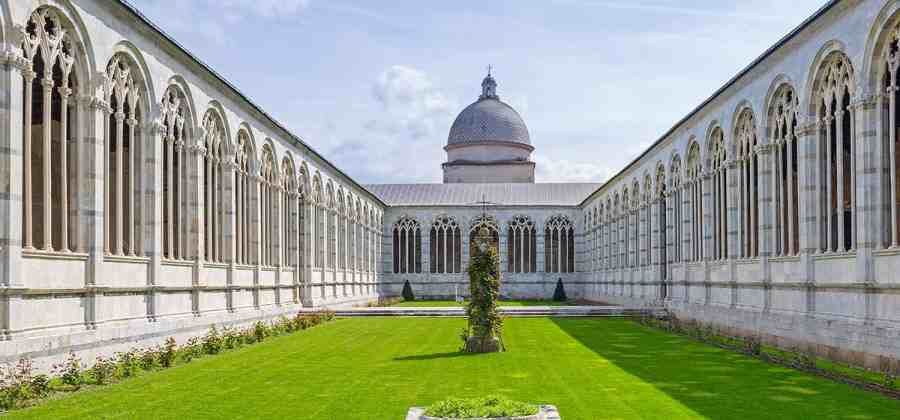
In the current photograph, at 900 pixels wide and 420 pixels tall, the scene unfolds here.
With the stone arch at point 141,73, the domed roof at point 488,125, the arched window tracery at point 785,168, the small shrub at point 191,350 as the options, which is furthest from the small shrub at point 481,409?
the domed roof at point 488,125

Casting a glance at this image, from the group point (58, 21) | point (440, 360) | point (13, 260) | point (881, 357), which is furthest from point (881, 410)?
point (58, 21)

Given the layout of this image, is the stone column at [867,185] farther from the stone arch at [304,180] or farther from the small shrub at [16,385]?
the stone arch at [304,180]

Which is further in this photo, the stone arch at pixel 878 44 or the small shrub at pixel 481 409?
the stone arch at pixel 878 44

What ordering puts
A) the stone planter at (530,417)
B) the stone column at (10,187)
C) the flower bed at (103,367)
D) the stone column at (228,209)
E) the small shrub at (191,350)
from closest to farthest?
the stone planter at (530,417) → the flower bed at (103,367) → the stone column at (10,187) → the small shrub at (191,350) → the stone column at (228,209)

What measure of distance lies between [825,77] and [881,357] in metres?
7.86

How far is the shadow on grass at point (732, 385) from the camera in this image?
48.9 feet

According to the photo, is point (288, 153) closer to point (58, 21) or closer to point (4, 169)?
point (58, 21)

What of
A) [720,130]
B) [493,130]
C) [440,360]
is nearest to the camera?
[440,360]

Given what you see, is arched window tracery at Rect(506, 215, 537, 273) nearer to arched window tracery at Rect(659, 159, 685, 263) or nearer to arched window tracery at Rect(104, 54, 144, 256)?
arched window tracery at Rect(659, 159, 685, 263)

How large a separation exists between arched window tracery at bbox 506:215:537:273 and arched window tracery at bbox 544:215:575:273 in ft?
3.42

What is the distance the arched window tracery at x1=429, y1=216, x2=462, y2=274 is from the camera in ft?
241

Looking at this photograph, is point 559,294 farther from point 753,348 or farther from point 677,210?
point 753,348

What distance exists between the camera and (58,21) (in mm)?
19969

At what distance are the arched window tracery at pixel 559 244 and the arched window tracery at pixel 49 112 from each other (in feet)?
177
